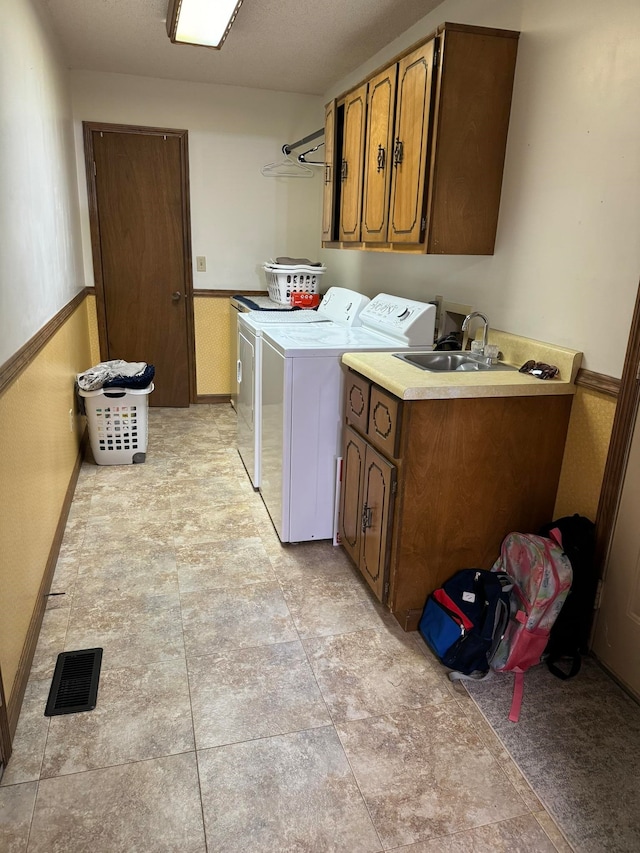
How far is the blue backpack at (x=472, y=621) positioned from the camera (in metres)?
1.86

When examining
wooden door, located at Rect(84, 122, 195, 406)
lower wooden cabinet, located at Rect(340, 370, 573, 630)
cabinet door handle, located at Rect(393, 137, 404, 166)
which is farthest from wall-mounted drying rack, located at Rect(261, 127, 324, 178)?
lower wooden cabinet, located at Rect(340, 370, 573, 630)

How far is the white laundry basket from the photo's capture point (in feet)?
11.4

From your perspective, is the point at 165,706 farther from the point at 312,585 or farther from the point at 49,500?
the point at 49,500

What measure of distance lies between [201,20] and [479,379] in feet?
7.58

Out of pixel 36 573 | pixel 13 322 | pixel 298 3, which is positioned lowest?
pixel 36 573

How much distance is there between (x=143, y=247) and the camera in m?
4.53

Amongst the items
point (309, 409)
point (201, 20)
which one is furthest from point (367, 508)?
point (201, 20)

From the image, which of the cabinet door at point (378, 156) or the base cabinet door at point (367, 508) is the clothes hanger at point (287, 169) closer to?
the cabinet door at point (378, 156)

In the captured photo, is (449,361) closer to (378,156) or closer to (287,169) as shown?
(378,156)

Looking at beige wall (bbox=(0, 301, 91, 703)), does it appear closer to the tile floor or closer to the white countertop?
the tile floor

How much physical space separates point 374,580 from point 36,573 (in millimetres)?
1226

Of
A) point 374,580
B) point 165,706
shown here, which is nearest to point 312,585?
point 374,580

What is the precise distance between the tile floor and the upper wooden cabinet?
1.47m

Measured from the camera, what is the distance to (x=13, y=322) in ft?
6.47
